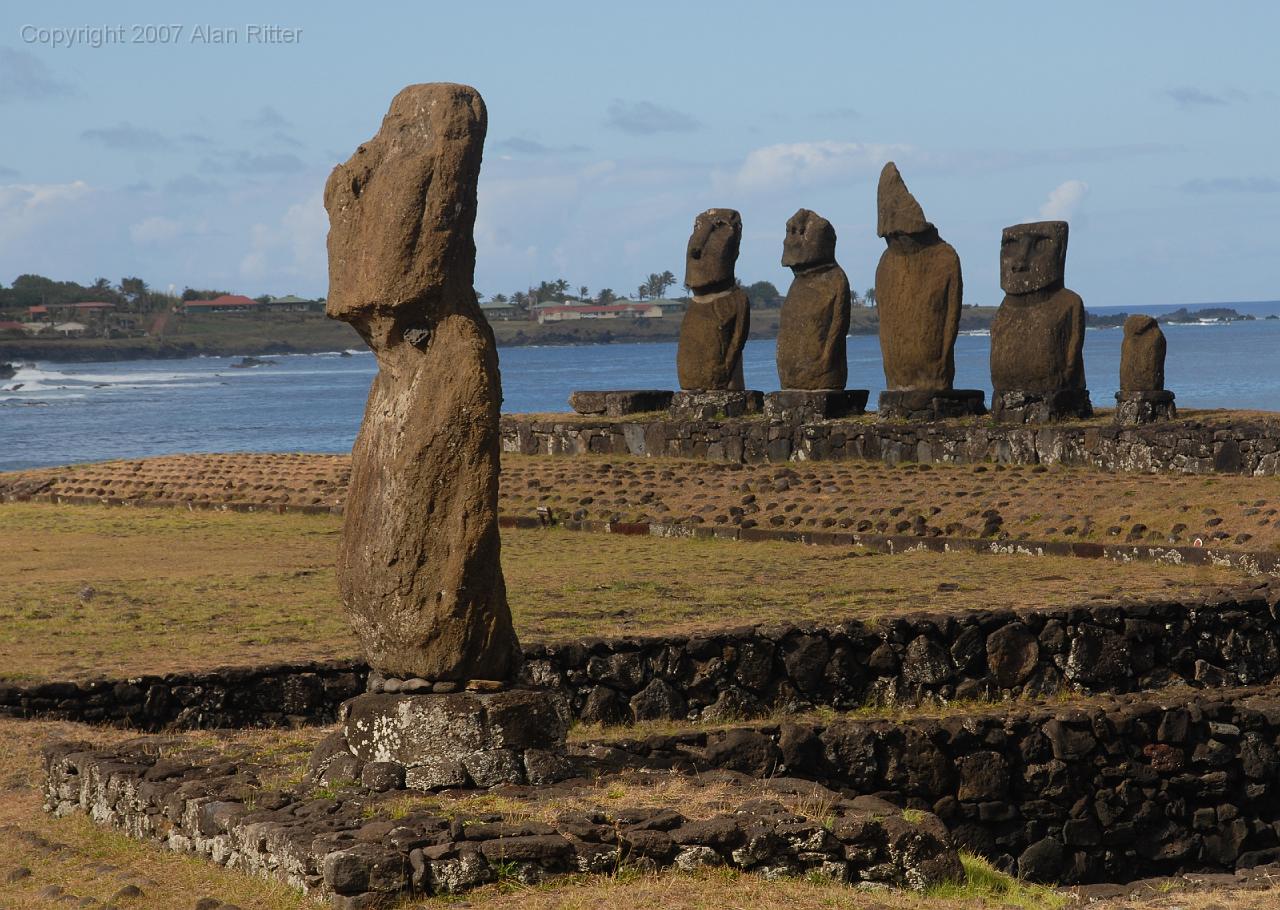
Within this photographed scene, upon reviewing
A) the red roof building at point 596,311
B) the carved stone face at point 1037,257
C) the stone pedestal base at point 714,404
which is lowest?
the stone pedestal base at point 714,404

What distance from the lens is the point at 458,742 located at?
7070mm

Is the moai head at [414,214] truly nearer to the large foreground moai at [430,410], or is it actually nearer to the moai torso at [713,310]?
the large foreground moai at [430,410]

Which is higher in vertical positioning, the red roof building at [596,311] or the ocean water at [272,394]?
the red roof building at [596,311]

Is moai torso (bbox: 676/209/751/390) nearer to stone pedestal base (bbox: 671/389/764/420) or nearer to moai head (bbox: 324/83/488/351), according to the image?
stone pedestal base (bbox: 671/389/764/420)

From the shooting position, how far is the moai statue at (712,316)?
24219 millimetres

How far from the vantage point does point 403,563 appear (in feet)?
23.7

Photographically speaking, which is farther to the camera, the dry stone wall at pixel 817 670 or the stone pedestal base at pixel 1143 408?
the stone pedestal base at pixel 1143 408

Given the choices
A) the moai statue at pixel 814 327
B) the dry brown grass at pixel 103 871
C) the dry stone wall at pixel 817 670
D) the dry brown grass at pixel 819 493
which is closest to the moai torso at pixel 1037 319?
the dry brown grass at pixel 819 493

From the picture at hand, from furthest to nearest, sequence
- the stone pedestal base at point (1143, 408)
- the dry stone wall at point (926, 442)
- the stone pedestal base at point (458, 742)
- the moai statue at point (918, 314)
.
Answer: the moai statue at point (918, 314)
the stone pedestal base at point (1143, 408)
the dry stone wall at point (926, 442)
the stone pedestal base at point (458, 742)

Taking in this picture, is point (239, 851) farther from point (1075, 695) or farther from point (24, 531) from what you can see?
point (24, 531)

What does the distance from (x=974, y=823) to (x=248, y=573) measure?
7.76 m

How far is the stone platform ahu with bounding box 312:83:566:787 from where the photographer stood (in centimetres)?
716

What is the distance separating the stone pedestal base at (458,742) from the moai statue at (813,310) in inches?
619

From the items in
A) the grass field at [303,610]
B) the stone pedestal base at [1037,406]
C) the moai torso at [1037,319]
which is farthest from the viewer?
the moai torso at [1037,319]
